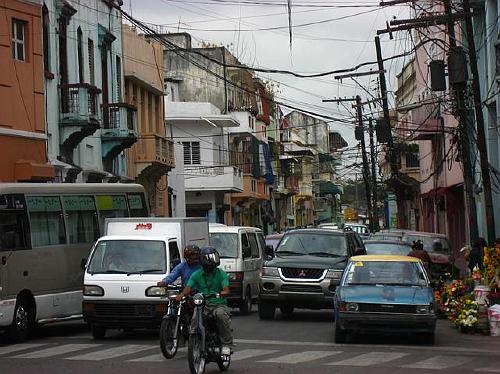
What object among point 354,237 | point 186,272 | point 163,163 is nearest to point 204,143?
point 163,163

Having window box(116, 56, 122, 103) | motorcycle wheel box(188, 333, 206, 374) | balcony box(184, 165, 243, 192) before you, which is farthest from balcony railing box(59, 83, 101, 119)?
balcony box(184, 165, 243, 192)

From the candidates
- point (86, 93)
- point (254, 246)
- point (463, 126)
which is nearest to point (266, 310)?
point (254, 246)

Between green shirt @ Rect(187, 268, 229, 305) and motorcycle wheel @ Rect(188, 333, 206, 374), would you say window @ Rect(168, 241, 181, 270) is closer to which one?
green shirt @ Rect(187, 268, 229, 305)

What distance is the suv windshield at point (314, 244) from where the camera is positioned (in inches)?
862

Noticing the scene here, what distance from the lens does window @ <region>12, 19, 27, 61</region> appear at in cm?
2752

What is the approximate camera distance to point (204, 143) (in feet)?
187

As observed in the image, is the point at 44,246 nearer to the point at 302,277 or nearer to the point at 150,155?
the point at 302,277

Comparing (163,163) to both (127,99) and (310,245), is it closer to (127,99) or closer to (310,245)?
(127,99)

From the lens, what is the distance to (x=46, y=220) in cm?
1916

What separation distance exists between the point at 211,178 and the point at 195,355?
4444cm

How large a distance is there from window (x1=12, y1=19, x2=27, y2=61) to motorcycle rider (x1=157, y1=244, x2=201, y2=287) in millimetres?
15283

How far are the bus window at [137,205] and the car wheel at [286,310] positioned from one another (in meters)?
4.28

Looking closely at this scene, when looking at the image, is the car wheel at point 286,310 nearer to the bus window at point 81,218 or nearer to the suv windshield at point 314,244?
the suv windshield at point 314,244

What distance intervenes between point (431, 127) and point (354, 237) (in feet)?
79.2
